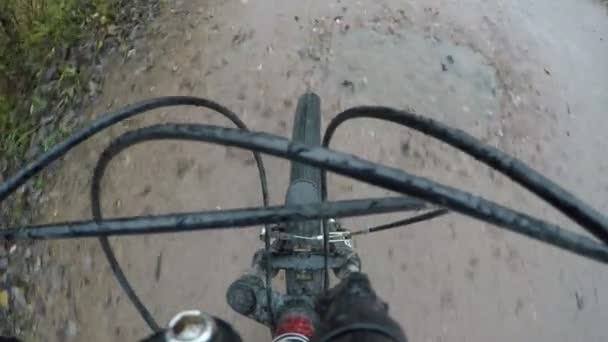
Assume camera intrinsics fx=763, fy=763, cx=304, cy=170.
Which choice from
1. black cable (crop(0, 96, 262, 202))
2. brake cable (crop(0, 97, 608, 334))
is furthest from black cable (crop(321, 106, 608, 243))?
black cable (crop(0, 96, 262, 202))

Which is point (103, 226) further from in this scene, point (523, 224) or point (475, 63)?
point (475, 63)

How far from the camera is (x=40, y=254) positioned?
5.69ft

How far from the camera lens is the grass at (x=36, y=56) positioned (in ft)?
6.70

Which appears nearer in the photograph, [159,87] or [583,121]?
[583,121]

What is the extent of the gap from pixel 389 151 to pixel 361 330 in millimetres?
1156

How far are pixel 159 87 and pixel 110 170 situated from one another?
0.27m

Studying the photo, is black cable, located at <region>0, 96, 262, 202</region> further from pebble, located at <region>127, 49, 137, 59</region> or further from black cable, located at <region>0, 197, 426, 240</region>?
pebble, located at <region>127, 49, 137, 59</region>

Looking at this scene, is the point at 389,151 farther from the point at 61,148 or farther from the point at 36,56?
the point at 36,56

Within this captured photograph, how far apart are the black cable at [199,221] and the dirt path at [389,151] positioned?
0.89 m

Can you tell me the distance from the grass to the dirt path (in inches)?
8.4

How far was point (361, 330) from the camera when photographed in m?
0.45

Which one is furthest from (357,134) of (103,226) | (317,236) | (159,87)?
(103,226)

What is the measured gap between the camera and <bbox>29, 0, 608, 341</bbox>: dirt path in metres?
1.40

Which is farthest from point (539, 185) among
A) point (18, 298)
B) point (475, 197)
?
point (18, 298)
